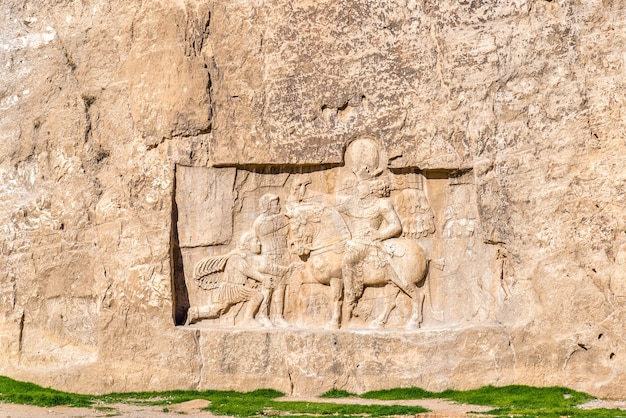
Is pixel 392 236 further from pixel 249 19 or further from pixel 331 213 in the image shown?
pixel 249 19

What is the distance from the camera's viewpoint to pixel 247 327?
12633 mm

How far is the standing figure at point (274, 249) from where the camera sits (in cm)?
1268

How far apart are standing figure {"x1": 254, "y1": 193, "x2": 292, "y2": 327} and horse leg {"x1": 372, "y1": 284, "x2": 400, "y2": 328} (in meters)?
1.17

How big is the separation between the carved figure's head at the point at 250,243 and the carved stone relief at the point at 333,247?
0.01m

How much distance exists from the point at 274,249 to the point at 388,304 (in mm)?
1591

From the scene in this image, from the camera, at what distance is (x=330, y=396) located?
1201 cm

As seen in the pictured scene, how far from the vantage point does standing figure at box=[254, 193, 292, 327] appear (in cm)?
1268

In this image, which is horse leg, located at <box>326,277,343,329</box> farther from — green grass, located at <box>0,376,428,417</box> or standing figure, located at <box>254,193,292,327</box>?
green grass, located at <box>0,376,428,417</box>

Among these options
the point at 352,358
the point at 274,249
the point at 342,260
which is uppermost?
the point at 274,249

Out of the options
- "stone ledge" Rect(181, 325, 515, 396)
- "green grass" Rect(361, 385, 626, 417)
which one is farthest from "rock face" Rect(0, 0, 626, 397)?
"green grass" Rect(361, 385, 626, 417)

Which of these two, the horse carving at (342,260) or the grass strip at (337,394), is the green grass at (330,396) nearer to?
the grass strip at (337,394)

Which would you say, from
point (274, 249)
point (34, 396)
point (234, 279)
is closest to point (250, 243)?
point (274, 249)

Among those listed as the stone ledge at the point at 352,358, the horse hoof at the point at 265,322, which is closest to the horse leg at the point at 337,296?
the stone ledge at the point at 352,358

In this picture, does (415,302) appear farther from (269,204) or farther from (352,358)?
(269,204)
